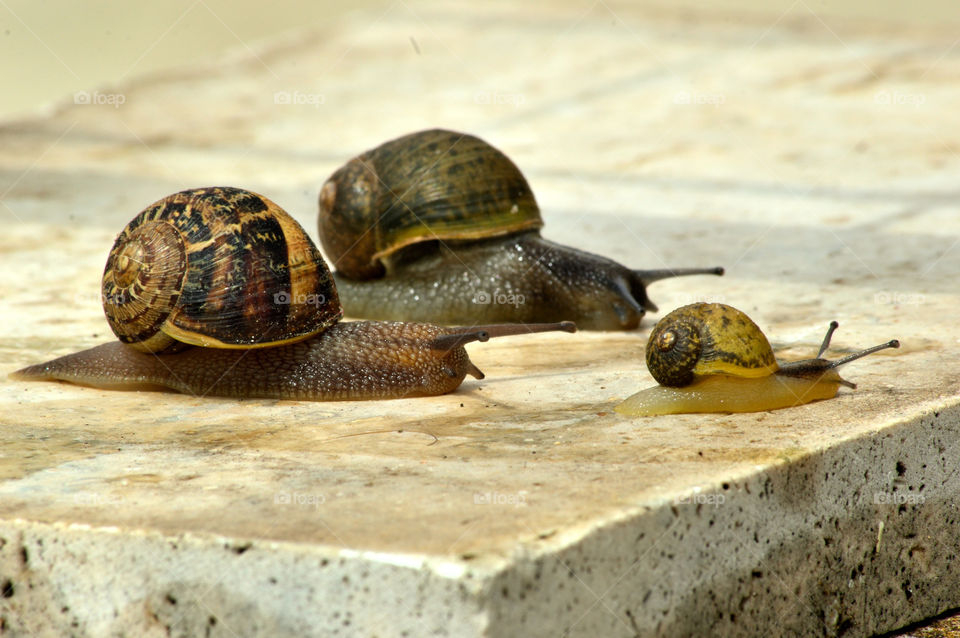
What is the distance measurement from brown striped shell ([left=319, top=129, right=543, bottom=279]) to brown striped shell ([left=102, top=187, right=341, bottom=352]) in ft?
4.86

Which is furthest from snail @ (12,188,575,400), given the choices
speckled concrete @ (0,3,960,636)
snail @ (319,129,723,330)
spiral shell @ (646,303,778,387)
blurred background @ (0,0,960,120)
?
blurred background @ (0,0,960,120)

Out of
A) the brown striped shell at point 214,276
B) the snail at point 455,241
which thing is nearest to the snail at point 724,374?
the brown striped shell at point 214,276

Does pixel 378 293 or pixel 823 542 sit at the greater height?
pixel 378 293

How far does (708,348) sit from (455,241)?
2326 millimetres

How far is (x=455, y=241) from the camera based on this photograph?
6199 mm

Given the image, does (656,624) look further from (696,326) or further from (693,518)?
(696,326)

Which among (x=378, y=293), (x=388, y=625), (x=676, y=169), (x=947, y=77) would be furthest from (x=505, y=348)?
(x=947, y=77)

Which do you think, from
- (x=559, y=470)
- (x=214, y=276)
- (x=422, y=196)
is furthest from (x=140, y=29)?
(x=559, y=470)

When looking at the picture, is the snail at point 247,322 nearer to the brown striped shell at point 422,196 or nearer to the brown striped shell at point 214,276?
the brown striped shell at point 214,276

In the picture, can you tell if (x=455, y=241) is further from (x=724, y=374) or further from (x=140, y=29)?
(x=140, y=29)

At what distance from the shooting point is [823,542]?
3572 mm

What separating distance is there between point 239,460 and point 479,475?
841mm

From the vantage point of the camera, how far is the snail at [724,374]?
4.11 m

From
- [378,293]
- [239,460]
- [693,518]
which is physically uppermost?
[378,293]
